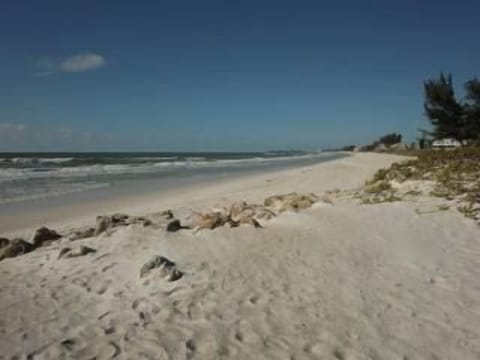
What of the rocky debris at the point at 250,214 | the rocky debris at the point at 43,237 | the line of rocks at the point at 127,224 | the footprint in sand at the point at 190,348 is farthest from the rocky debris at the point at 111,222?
the footprint in sand at the point at 190,348

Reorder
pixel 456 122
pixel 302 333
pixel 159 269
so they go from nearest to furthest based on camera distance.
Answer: pixel 302 333 → pixel 159 269 → pixel 456 122

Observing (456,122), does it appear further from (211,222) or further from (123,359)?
(123,359)

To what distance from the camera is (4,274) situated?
4645mm

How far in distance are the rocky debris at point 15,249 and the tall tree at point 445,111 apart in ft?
113

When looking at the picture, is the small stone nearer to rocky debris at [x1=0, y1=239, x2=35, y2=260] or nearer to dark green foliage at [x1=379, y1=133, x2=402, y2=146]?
rocky debris at [x1=0, y1=239, x2=35, y2=260]

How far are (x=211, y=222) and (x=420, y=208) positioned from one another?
3.50 meters

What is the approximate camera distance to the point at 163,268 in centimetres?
423

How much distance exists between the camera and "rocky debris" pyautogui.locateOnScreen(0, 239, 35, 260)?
5.45m

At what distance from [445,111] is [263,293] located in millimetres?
34556

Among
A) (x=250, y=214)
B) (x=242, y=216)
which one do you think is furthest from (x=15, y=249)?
(x=250, y=214)

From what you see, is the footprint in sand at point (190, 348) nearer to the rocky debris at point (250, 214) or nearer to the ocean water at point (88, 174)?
the rocky debris at point (250, 214)

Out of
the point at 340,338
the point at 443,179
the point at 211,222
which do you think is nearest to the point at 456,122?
the point at 443,179

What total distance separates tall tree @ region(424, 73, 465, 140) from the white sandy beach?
101 ft

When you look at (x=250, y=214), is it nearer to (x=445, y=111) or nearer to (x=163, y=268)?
(x=163, y=268)
